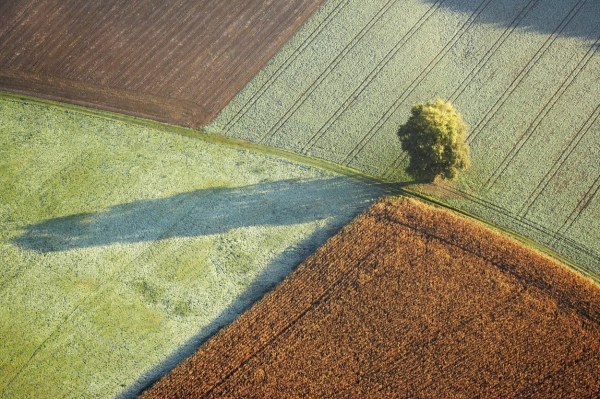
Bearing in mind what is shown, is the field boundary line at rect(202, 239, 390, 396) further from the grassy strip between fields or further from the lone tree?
the lone tree

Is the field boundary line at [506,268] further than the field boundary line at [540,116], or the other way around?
A: the field boundary line at [540,116]

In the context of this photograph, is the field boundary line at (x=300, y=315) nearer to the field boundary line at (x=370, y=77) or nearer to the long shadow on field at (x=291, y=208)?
the long shadow on field at (x=291, y=208)

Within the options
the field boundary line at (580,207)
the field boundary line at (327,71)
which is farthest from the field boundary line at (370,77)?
the field boundary line at (580,207)

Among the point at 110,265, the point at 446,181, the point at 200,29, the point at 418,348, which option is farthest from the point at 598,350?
the point at 200,29

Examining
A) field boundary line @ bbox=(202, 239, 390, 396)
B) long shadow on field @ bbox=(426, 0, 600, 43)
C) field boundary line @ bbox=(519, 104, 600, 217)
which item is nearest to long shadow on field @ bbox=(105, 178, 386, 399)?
field boundary line @ bbox=(202, 239, 390, 396)

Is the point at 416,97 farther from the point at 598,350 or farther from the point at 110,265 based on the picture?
the point at 110,265

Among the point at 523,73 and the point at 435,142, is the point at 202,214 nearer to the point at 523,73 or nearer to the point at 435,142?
the point at 435,142

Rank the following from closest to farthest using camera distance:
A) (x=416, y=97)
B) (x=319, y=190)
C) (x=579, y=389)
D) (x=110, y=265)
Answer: (x=579, y=389) < (x=110, y=265) < (x=319, y=190) < (x=416, y=97)
